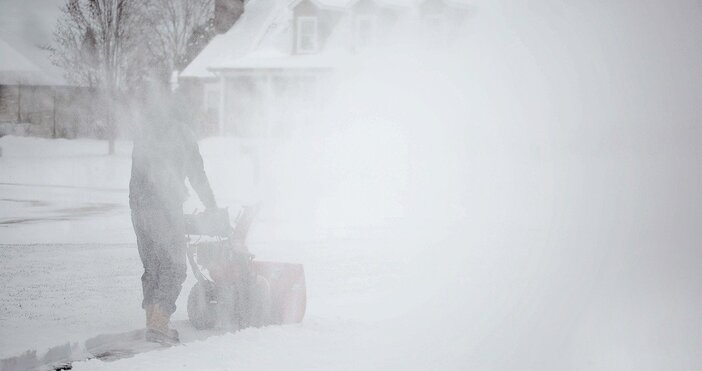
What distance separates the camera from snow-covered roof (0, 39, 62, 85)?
3070 centimetres

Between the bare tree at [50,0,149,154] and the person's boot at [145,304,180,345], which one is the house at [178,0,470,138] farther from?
the person's boot at [145,304,180,345]

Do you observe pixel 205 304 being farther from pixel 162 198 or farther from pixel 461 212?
pixel 461 212

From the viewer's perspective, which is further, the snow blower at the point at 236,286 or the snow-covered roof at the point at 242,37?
the snow-covered roof at the point at 242,37

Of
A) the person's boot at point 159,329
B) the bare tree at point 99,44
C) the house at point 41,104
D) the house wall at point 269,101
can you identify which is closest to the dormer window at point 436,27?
the house wall at point 269,101

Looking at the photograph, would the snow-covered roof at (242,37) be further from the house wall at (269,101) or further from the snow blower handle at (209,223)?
the snow blower handle at (209,223)

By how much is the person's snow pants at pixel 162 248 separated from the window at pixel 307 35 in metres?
20.9

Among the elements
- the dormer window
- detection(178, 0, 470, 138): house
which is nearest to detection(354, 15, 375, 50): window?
detection(178, 0, 470, 138): house

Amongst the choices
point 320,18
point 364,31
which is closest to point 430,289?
point 364,31

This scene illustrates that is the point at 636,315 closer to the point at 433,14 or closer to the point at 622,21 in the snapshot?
the point at 622,21

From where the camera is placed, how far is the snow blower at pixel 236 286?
4918 mm

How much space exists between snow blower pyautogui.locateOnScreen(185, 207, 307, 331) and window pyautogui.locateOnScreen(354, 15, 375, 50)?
1961 cm

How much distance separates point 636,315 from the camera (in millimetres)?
6172

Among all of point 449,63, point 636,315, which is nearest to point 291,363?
point 636,315

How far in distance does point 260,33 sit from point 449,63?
757 cm
